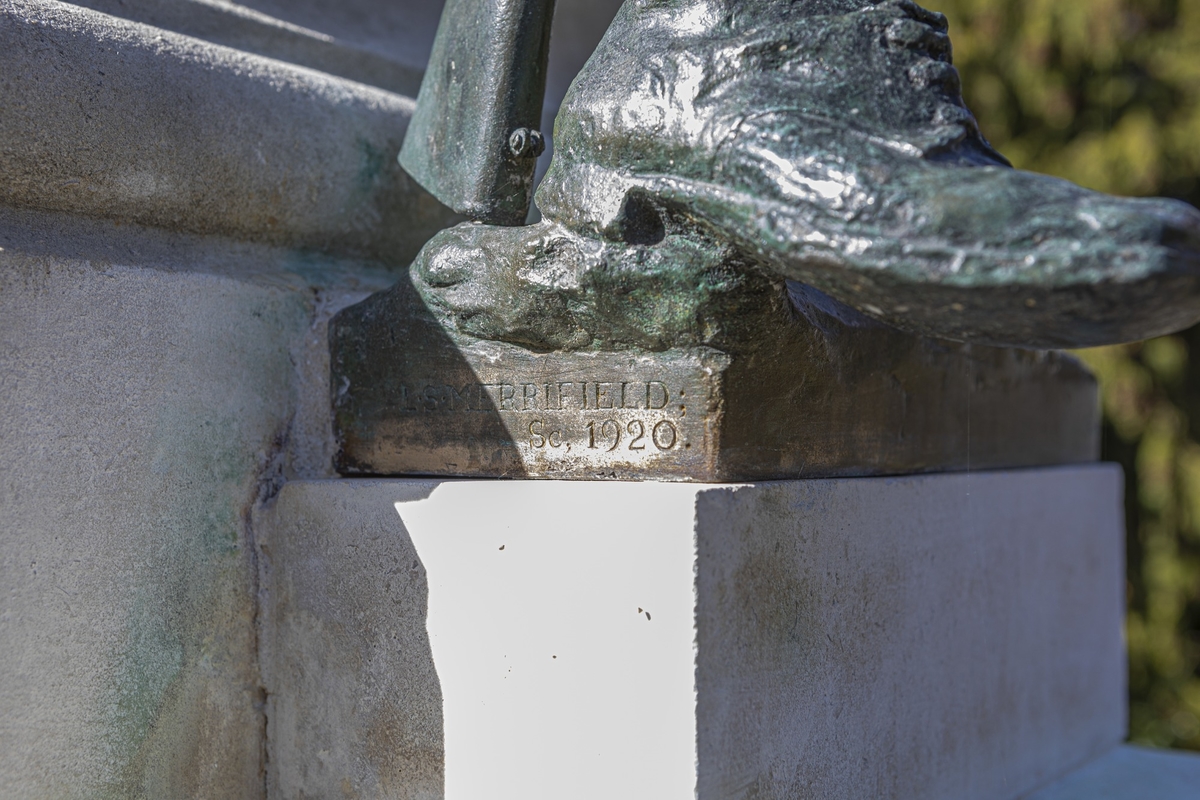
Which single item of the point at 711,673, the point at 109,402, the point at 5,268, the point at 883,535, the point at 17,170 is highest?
the point at 17,170

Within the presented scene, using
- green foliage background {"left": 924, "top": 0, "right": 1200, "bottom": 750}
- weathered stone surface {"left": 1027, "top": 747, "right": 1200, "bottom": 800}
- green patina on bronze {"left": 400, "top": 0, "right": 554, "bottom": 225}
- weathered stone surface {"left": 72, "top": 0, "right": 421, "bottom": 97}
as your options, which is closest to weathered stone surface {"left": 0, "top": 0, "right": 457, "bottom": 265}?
weathered stone surface {"left": 72, "top": 0, "right": 421, "bottom": 97}

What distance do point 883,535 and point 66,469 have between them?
48.9 inches

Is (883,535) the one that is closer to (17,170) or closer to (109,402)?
(109,402)

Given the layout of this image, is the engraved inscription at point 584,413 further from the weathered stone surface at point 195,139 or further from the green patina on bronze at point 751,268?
the weathered stone surface at point 195,139

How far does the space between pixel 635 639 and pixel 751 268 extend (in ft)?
1.70

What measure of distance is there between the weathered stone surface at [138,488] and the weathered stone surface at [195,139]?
0.24ft

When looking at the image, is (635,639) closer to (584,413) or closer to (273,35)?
(584,413)

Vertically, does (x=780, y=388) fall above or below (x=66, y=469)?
above

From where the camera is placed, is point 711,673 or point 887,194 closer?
point 887,194

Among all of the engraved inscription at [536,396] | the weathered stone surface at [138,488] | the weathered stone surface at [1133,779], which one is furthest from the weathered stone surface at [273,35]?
the weathered stone surface at [1133,779]

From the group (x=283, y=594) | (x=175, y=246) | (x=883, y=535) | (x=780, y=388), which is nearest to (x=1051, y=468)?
(x=883, y=535)

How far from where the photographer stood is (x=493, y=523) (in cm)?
163

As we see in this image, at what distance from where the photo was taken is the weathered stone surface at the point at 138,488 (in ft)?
5.32

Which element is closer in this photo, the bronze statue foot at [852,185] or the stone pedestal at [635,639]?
the bronze statue foot at [852,185]
